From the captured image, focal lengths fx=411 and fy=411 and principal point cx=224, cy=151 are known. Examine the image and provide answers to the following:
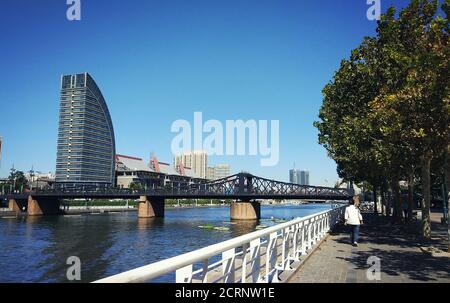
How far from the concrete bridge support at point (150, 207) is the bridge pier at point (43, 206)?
2882 centimetres

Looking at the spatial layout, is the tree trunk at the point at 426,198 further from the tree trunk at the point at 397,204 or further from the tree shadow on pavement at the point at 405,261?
the tree trunk at the point at 397,204

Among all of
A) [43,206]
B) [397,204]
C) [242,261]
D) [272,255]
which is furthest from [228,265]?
[43,206]

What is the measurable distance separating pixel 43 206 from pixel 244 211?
5807cm

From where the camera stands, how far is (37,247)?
43125 millimetres

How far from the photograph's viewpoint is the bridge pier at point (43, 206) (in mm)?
113500

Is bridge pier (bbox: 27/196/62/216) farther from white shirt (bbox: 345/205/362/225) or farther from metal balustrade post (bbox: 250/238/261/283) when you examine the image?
metal balustrade post (bbox: 250/238/261/283)

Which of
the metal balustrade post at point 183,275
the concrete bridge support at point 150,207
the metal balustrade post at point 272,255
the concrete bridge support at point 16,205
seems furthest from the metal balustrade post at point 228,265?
the concrete bridge support at point 16,205

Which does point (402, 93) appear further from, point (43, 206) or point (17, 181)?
point (17, 181)

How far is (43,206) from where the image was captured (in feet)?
387

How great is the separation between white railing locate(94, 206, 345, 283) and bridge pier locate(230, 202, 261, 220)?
8889 cm

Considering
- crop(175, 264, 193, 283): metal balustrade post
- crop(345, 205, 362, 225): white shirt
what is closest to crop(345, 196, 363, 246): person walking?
crop(345, 205, 362, 225): white shirt
